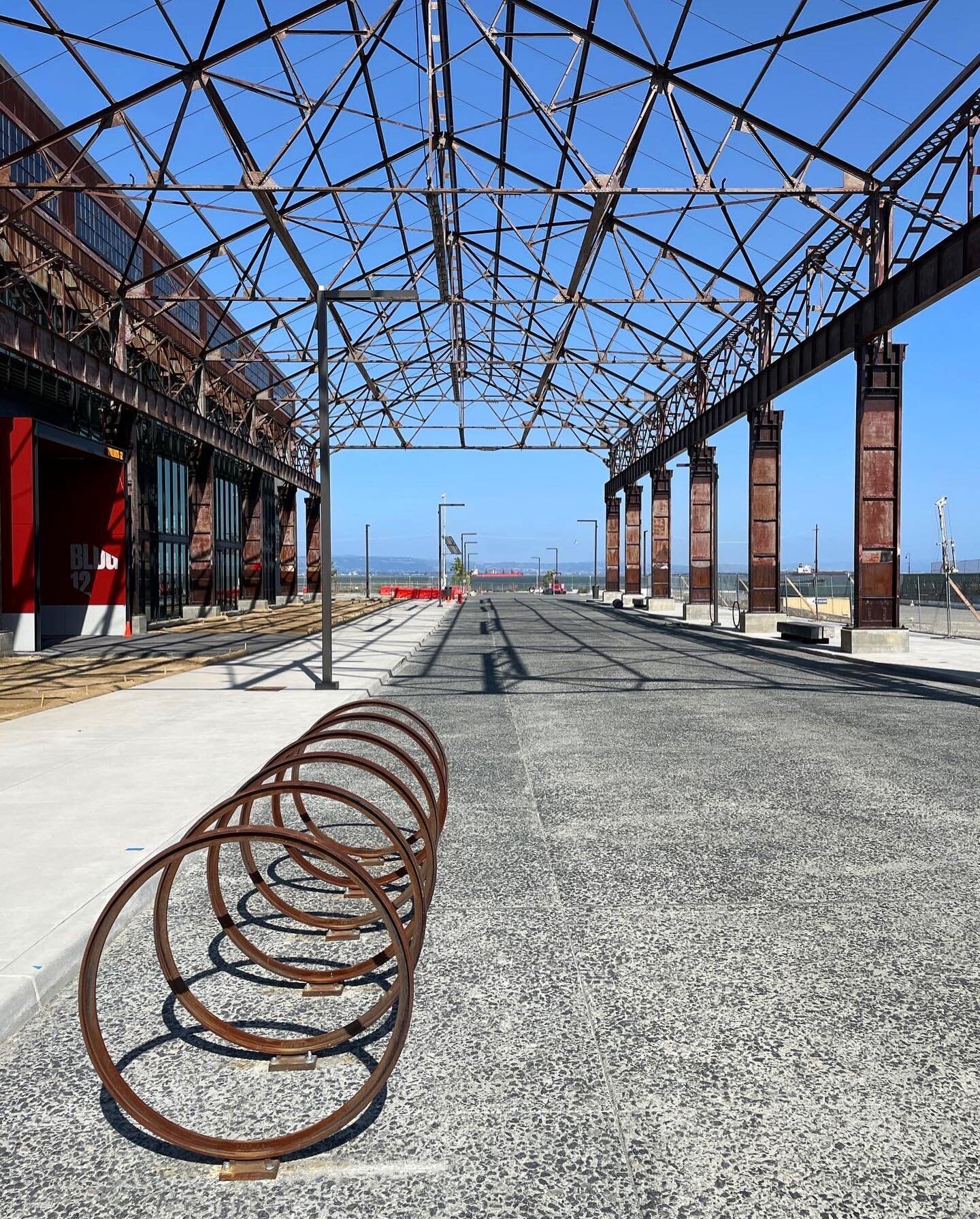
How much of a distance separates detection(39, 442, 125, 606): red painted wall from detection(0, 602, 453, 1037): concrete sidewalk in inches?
501

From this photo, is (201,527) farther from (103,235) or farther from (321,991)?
(321,991)

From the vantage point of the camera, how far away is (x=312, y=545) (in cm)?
7175

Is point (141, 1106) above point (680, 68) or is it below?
below

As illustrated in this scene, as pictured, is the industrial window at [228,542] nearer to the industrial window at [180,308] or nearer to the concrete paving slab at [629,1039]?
the industrial window at [180,308]

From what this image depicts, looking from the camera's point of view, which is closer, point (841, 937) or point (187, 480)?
point (841, 937)

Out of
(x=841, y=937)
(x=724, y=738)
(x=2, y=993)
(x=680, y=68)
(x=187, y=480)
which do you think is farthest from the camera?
(x=187, y=480)

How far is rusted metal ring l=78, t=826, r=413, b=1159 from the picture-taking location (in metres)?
3.07

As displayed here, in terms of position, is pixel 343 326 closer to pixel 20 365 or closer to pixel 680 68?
pixel 20 365

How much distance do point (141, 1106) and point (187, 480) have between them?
1683 inches

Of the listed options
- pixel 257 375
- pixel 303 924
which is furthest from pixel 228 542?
pixel 303 924

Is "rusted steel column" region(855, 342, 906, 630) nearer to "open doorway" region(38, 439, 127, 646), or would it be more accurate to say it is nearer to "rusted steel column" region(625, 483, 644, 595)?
"open doorway" region(38, 439, 127, 646)

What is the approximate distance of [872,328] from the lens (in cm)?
2297

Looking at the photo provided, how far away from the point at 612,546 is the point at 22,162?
5180cm

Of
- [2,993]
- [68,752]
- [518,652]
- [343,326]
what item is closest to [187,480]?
[343,326]
